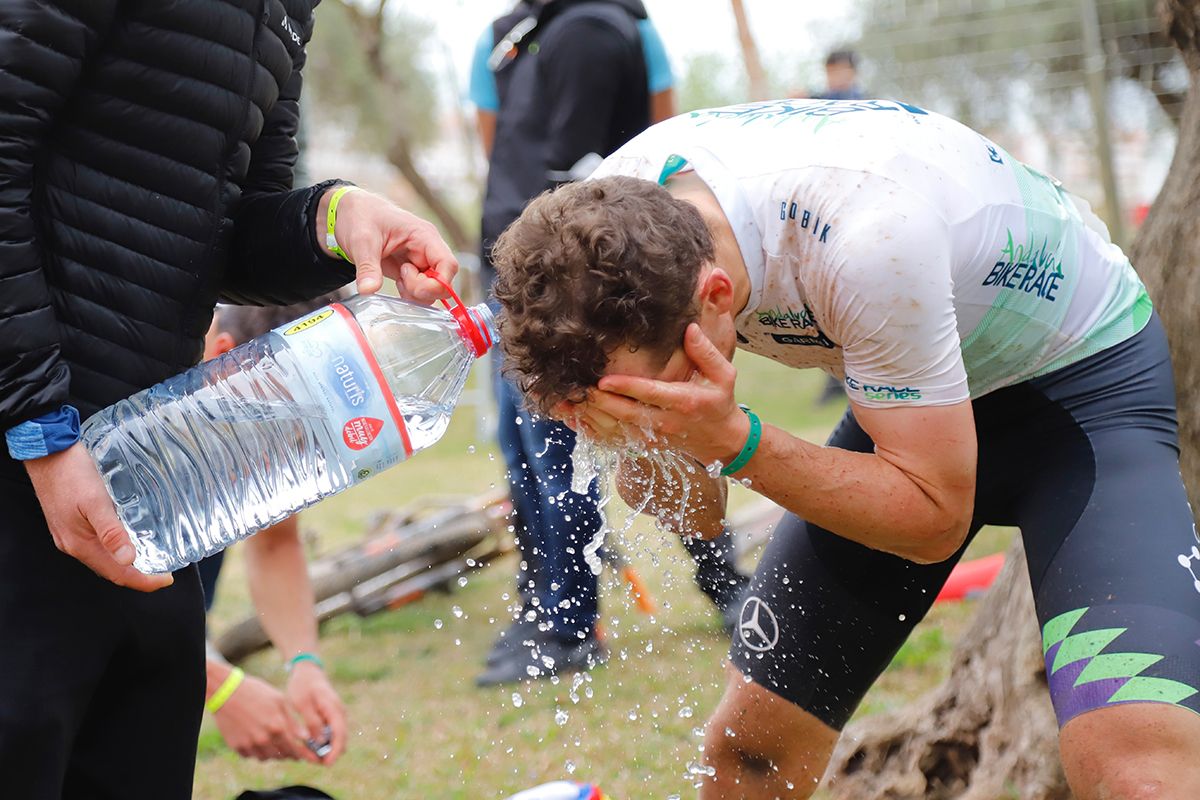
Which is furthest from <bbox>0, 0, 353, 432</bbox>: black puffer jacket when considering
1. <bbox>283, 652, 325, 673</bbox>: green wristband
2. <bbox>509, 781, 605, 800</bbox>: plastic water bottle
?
<bbox>283, 652, 325, 673</bbox>: green wristband

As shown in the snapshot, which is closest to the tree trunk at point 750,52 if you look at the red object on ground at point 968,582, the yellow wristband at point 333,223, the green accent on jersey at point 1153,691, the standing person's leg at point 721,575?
the red object on ground at point 968,582

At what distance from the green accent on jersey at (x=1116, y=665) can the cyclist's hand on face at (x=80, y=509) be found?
166cm

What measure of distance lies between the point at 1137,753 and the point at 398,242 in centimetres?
158

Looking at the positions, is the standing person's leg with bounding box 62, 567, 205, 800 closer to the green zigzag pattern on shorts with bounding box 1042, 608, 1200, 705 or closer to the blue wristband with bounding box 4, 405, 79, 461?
the blue wristband with bounding box 4, 405, 79, 461

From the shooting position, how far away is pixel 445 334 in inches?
103

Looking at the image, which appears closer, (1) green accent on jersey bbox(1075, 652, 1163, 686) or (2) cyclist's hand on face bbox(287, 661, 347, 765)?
(1) green accent on jersey bbox(1075, 652, 1163, 686)

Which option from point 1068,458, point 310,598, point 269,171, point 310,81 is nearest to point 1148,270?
point 1068,458

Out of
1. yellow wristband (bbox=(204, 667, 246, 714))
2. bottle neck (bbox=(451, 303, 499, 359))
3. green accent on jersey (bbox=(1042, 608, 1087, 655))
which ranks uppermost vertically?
bottle neck (bbox=(451, 303, 499, 359))

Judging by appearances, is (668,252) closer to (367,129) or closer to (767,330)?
(767,330)

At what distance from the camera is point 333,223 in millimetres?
2301

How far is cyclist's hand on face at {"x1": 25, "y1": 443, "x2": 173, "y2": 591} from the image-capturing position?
6.26 feet

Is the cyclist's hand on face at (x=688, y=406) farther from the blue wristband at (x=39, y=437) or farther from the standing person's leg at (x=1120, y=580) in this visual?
the blue wristband at (x=39, y=437)

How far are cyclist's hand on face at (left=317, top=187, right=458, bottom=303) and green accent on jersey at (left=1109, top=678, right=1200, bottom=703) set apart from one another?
1394 millimetres

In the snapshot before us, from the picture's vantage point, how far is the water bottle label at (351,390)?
2.05m
